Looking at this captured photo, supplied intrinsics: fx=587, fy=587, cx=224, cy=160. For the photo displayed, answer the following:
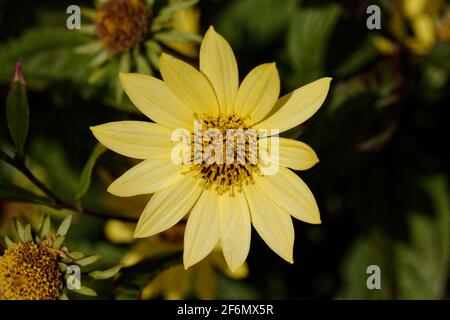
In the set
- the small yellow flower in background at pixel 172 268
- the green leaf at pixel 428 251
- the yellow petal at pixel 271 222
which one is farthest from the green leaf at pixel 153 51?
the green leaf at pixel 428 251

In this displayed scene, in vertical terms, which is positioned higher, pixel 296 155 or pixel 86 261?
pixel 296 155

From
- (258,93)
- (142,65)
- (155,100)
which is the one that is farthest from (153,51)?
(258,93)

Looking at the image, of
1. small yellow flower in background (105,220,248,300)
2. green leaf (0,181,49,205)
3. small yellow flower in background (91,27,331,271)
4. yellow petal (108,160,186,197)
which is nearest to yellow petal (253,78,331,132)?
small yellow flower in background (91,27,331,271)

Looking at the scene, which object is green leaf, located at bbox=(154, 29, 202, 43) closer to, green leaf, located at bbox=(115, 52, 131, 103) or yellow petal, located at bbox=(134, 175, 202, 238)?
green leaf, located at bbox=(115, 52, 131, 103)

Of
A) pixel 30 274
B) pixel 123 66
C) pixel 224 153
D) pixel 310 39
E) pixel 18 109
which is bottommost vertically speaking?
pixel 30 274

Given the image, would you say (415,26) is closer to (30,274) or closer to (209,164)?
(209,164)
